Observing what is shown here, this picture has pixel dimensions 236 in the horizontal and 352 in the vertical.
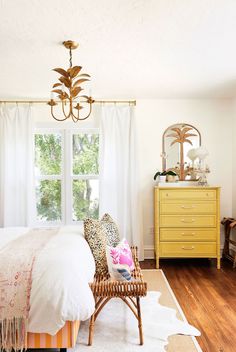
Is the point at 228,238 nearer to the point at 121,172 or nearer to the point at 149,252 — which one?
the point at 149,252

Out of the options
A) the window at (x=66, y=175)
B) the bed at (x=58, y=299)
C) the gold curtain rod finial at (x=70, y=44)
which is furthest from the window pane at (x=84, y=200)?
the bed at (x=58, y=299)

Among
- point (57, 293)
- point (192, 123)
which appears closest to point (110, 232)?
point (57, 293)

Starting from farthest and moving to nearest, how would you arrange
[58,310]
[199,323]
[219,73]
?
[219,73], [199,323], [58,310]

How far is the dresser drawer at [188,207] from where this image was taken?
4.08 m

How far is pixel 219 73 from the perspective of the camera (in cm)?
353

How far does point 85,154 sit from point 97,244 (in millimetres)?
2353

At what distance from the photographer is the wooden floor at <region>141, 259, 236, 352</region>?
232cm

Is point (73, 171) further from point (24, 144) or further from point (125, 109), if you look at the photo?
point (125, 109)

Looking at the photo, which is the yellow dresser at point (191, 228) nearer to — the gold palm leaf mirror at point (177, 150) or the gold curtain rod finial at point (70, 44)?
the gold palm leaf mirror at point (177, 150)

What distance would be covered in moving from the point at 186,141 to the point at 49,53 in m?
2.52

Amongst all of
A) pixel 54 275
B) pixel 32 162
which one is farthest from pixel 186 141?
pixel 54 275

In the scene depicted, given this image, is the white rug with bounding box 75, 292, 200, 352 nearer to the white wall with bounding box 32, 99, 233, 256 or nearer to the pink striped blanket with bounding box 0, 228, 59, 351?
the pink striped blanket with bounding box 0, 228, 59, 351

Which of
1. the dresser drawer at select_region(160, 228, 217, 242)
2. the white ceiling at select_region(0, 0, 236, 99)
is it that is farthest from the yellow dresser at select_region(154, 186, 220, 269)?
the white ceiling at select_region(0, 0, 236, 99)

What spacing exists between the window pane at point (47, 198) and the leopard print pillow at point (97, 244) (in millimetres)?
2191
